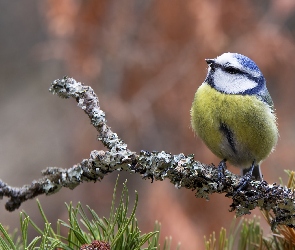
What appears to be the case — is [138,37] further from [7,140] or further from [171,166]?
[7,140]

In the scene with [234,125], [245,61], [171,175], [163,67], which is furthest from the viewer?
[163,67]

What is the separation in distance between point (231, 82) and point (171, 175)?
705 mm

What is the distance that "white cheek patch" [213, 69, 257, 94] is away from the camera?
5.65 ft

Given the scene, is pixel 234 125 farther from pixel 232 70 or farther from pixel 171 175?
pixel 171 175

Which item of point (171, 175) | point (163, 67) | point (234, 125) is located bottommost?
point (171, 175)

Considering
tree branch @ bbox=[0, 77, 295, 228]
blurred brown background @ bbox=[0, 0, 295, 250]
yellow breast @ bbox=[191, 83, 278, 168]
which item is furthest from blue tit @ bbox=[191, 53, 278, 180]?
blurred brown background @ bbox=[0, 0, 295, 250]

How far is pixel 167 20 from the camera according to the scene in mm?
2777

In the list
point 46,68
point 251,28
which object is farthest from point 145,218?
point 46,68

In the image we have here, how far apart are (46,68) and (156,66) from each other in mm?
2221

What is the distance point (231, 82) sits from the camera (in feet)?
5.73

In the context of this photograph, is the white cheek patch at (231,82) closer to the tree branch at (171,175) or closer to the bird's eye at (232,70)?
the bird's eye at (232,70)

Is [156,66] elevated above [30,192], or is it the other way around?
[156,66]

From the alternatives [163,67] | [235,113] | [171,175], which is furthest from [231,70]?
[163,67]

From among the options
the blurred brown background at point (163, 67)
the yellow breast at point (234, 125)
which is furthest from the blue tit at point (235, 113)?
the blurred brown background at point (163, 67)
